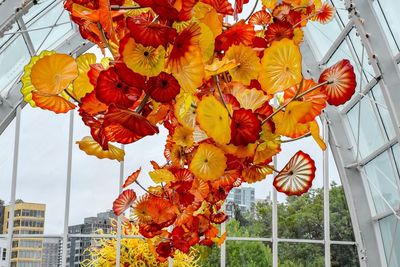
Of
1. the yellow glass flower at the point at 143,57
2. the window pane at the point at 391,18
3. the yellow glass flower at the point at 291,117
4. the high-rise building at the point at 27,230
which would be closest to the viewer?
the yellow glass flower at the point at 143,57

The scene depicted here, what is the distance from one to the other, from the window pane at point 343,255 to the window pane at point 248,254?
1073 mm

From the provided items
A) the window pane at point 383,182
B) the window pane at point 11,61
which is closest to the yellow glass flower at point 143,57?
the window pane at point 383,182

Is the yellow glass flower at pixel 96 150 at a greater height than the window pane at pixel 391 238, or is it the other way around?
the window pane at pixel 391 238

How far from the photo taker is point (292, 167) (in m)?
2.19

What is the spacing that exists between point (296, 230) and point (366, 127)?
2.00m

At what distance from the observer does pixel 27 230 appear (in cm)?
1002

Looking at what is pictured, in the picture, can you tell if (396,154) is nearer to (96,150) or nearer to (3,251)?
(3,251)

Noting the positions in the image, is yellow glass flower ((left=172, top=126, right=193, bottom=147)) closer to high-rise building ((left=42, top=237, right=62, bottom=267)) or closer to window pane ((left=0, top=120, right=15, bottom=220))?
high-rise building ((left=42, top=237, right=62, bottom=267))

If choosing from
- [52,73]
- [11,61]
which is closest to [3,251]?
[11,61]

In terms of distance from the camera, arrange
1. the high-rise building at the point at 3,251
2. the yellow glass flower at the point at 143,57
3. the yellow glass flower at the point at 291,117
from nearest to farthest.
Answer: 1. the yellow glass flower at the point at 143,57
2. the yellow glass flower at the point at 291,117
3. the high-rise building at the point at 3,251

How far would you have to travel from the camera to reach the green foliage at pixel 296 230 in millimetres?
10273

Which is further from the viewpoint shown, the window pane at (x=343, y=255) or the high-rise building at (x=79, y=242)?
the window pane at (x=343, y=255)

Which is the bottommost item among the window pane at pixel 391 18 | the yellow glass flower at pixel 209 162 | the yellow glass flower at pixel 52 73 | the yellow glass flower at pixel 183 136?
the yellow glass flower at pixel 209 162

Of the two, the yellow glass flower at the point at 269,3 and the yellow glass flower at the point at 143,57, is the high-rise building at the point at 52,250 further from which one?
the yellow glass flower at the point at 143,57
